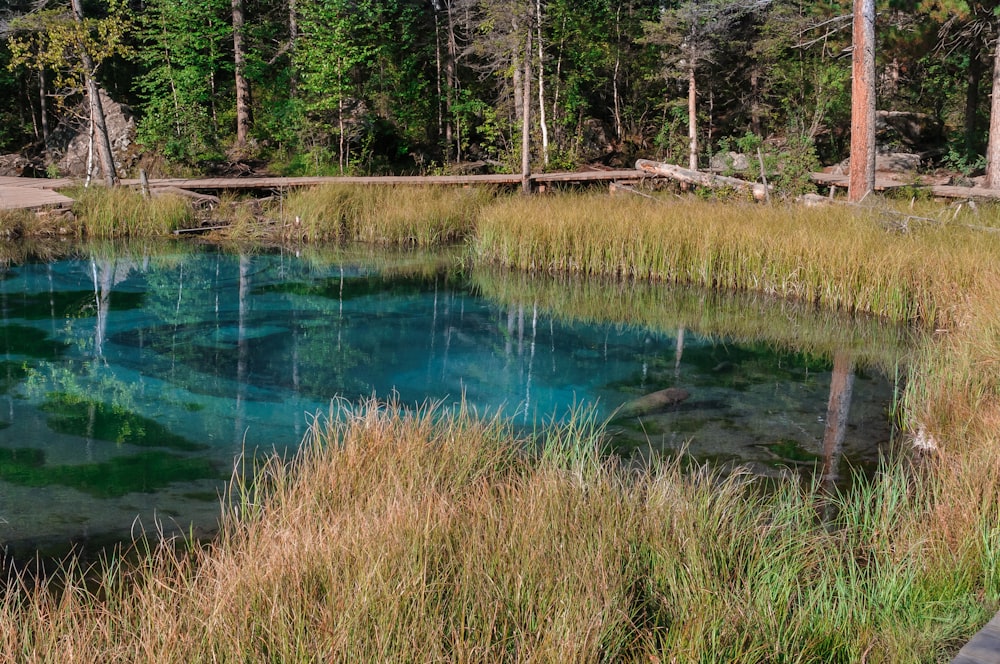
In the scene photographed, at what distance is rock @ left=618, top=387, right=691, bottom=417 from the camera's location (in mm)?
6273

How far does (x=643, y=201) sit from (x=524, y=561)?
34.7 feet

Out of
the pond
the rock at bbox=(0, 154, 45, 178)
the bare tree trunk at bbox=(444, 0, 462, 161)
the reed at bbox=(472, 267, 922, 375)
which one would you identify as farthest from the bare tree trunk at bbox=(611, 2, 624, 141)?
the rock at bbox=(0, 154, 45, 178)

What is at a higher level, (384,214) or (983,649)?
(384,214)

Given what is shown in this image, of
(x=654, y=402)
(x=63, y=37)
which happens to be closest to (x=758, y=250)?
(x=654, y=402)

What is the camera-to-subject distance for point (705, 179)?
45.3 feet

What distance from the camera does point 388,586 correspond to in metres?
2.75

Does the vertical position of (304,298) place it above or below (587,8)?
below

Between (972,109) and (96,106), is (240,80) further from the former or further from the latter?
(972,109)

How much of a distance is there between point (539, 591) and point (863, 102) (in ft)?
35.4

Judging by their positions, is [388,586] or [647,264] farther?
[647,264]

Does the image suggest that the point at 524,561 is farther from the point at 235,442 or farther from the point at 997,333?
the point at 997,333

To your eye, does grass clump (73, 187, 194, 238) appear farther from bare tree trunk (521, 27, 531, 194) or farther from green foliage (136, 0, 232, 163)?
bare tree trunk (521, 27, 531, 194)

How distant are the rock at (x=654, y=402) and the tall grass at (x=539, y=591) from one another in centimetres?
245

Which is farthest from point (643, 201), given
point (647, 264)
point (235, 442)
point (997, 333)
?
point (235, 442)
